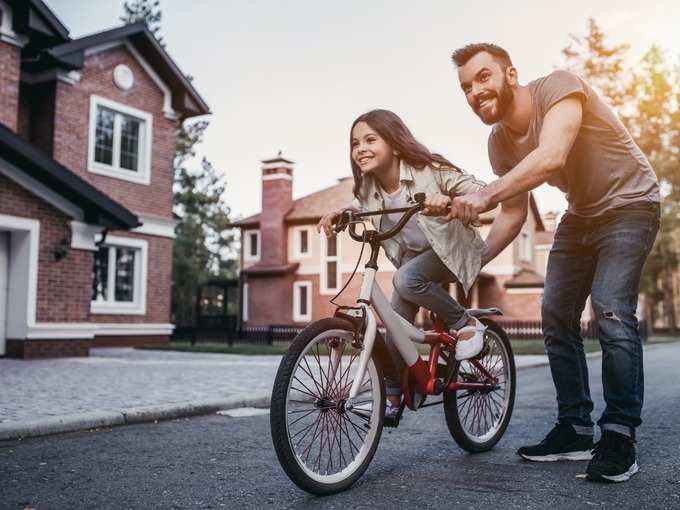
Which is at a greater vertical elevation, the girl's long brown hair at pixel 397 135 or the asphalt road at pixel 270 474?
the girl's long brown hair at pixel 397 135

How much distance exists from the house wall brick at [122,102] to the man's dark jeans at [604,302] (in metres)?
14.9

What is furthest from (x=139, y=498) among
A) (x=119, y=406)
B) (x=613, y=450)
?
(x=119, y=406)

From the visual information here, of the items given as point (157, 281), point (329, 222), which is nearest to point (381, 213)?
point (329, 222)

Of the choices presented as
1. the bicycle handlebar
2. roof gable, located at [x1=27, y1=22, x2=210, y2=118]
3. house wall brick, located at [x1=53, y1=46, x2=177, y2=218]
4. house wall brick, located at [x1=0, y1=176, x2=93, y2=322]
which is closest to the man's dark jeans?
the bicycle handlebar

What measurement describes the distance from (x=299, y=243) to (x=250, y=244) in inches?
149

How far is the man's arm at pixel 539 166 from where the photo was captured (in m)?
3.26

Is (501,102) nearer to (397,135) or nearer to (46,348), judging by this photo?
(397,135)

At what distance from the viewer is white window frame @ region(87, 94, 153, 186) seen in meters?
17.7

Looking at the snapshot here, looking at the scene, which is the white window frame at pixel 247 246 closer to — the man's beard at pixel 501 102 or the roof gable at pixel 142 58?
the roof gable at pixel 142 58

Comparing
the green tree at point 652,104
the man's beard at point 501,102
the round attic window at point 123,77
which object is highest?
the green tree at point 652,104

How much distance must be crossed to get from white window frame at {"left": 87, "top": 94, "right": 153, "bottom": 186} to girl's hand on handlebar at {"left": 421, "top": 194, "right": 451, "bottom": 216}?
1549cm

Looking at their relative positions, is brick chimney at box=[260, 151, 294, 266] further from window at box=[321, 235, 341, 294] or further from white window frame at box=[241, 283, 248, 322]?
window at box=[321, 235, 341, 294]

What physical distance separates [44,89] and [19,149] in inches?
240

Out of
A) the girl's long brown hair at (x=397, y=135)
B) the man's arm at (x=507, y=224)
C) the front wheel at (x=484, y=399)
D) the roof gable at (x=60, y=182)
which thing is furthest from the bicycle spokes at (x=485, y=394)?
the roof gable at (x=60, y=182)
